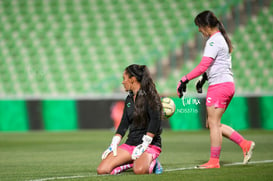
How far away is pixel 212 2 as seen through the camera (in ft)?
69.8

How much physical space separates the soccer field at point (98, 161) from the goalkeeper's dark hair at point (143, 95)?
0.69 metres

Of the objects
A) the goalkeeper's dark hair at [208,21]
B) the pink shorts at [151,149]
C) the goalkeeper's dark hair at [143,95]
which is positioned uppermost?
the goalkeeper's dark hair at [208,21]

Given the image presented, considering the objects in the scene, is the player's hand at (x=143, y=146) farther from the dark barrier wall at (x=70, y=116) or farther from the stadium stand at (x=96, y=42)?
the stadium stand at (x=96, y=42)

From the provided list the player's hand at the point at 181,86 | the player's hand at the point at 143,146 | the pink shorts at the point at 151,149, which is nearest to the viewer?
the player's hand at the point at 143,146

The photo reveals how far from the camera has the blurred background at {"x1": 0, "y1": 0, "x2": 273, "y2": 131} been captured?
1722cm

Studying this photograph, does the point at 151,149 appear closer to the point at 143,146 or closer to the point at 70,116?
the point at 143,146

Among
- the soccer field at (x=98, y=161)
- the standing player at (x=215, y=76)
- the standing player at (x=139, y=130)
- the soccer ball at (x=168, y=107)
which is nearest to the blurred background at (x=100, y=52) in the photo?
the soccer field at (x=98, y=161)

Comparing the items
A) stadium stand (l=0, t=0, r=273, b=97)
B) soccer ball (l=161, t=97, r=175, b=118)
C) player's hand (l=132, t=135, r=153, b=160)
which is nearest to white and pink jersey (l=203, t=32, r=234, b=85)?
soccer ball (l=161, t=97, r=175, b=118)

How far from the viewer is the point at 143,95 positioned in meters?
6.61

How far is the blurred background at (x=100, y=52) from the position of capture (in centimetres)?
1722

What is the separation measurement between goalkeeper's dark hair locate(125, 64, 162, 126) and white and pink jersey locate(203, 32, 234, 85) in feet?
2.89

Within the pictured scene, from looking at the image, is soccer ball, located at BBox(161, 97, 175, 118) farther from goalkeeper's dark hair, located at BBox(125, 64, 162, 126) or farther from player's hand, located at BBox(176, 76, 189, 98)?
goalkeeper's dark hair, located at BBox(125, 64, 162, 126)

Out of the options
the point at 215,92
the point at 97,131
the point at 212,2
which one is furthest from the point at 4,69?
the point at 215,92

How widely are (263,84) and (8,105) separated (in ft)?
27.6
